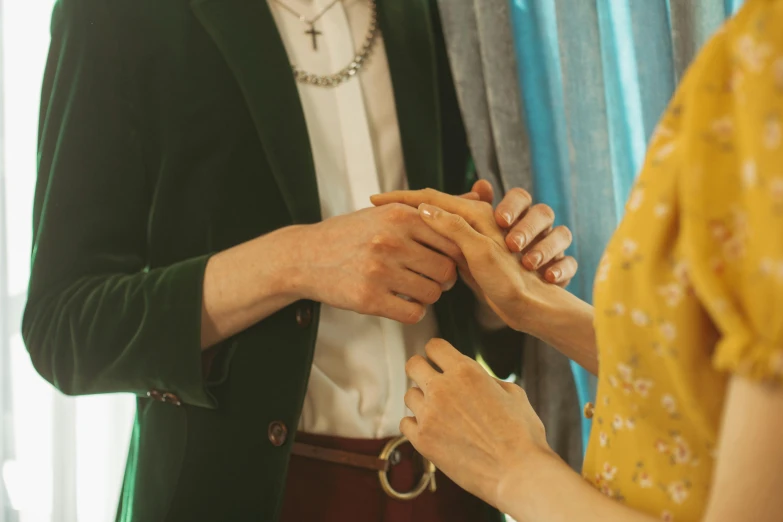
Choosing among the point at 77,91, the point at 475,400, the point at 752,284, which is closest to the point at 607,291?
the point at 752,284

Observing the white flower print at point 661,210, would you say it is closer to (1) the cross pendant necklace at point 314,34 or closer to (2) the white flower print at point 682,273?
(2) the white flower print at point 682,273

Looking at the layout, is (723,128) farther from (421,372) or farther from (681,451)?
(421,372)

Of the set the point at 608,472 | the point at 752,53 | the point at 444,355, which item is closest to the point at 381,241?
the point at 444,355

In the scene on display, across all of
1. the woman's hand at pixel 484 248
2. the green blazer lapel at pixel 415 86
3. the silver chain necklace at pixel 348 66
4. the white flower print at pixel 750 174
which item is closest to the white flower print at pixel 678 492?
the white flower print at pixel 750 174

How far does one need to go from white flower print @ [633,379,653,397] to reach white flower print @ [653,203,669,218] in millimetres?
117

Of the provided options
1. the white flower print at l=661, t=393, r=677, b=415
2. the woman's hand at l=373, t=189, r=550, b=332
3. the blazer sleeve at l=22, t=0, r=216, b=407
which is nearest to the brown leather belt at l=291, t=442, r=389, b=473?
the blazer sleeve at l=22, t=0, r=216, b=407

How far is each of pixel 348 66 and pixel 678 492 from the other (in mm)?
690

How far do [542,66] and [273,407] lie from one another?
734 millimetres

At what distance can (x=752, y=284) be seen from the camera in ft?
1.37

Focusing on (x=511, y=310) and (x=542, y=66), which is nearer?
(x=511, y=310)

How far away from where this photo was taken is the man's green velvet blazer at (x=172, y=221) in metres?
0.86

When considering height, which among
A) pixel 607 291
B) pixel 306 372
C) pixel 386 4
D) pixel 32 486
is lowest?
pixel 32 486

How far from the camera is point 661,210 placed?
1.57 ft

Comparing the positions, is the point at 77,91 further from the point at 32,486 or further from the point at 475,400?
the point at 32,486
